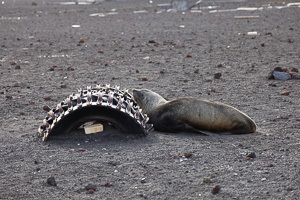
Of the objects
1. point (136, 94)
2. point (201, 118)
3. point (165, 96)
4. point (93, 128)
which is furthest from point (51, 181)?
point (165, 96)

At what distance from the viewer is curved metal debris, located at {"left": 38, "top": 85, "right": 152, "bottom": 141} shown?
21.1ft

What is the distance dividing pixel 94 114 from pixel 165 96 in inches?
107

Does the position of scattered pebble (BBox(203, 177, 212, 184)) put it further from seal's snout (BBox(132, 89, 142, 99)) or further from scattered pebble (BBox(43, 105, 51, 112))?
scattered pebble (BBox(43, 105, 51, 112))

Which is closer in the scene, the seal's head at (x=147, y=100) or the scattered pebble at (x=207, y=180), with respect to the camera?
the scattered pebble at (x=207, y=180)

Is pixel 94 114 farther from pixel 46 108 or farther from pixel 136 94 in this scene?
pixel 46 108

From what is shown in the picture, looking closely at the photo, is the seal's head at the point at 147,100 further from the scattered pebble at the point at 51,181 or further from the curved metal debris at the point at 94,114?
the scattered pebble at the point at 51,181

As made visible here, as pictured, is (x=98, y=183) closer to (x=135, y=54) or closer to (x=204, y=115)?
(x=204, y=115)

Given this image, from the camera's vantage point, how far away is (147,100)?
24.6ft

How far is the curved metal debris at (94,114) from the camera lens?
6.43m

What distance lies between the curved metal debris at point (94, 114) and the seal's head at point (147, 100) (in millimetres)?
741

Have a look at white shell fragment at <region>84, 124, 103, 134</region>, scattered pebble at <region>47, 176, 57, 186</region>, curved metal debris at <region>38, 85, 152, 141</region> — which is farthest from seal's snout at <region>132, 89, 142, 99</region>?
scattered pebble at <region>47, 176, 57, 186</region>

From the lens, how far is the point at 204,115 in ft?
22.8

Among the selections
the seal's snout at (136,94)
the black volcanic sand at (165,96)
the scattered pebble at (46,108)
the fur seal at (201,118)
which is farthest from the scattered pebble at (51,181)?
the scattered pebble at (46,108)

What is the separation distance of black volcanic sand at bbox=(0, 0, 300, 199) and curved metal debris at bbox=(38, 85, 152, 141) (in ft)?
0.43
